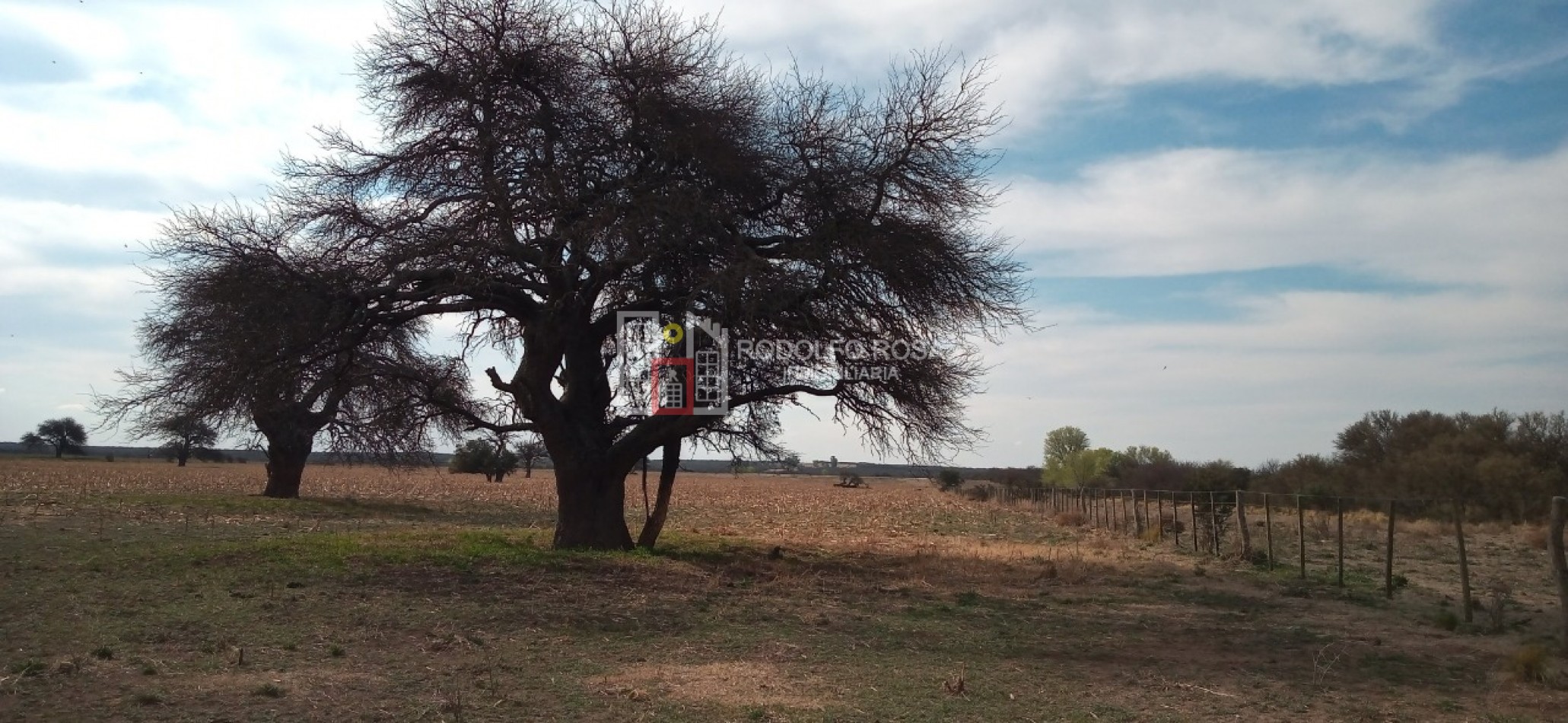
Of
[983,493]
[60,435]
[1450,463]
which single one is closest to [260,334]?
[1450,463]

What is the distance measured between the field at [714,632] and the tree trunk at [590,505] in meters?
0.99

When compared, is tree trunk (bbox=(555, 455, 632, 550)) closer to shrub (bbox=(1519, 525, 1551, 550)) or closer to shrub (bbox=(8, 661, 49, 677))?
shrub (bbox=(8, 661, 49, 677))

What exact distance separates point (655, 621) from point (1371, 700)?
6.98 metres

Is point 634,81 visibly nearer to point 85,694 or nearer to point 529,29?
point 529,29

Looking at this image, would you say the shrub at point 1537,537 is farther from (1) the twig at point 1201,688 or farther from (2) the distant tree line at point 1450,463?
(1) the twig at point 1201,688

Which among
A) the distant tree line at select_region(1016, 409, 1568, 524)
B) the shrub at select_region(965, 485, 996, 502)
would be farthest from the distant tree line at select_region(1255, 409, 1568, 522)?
the shrub at select_region(965, 485, 996, 502)

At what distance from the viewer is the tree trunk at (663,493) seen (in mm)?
18688

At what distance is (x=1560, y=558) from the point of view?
10812mm

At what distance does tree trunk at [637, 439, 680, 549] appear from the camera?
18.7 metres

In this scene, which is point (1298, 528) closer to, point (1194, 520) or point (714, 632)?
point (1194, 520)

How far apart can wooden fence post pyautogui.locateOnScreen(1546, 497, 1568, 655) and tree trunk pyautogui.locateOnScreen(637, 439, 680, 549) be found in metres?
12.2

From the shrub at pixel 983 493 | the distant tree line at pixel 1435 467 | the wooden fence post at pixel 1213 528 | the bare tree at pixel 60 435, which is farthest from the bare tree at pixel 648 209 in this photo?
the bare tree at pixel 60 435

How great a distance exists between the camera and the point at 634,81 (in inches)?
639

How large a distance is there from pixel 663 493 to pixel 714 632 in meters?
7.82
